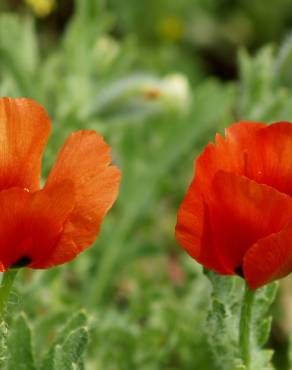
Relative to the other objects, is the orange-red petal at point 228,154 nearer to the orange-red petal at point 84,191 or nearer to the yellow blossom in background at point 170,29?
the orange-red petal at point 84,191

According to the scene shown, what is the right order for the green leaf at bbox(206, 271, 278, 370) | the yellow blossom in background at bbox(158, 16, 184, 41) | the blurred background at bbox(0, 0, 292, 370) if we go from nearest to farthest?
1. the green leaf at bbox(206, 271, 278, 370)
2. the blurred background at bbox(0, 0, 292, 370)
3. the yellow blossom in background at bbox(158, 16, 184, 41)

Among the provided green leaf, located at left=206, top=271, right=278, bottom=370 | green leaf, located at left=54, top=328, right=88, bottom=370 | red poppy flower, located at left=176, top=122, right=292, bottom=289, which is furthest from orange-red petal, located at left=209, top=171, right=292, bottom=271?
green leaf, located at left=54, top=328, right=88, bottom=370

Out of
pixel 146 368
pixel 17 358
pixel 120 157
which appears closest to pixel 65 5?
pixel 120 157

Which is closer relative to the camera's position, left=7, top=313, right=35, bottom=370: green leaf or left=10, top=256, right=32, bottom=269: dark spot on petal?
left=10, top=256, right=32, bottom=269: dark spot on petal

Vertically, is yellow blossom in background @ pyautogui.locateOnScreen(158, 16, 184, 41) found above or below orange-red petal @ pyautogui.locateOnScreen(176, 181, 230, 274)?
above

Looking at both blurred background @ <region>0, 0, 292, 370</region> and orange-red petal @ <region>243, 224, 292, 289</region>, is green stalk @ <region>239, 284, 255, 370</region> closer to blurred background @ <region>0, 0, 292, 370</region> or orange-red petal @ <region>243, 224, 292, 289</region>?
orange-red petal @ <region>243, 224, 292, 289</region>

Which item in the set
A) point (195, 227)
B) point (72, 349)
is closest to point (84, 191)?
point (195, 227)

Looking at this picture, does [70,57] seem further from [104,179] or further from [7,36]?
[104,179]
